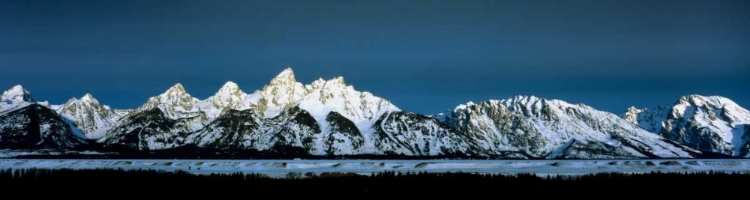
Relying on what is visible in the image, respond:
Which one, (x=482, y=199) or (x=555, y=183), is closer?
(x=482, y=199)

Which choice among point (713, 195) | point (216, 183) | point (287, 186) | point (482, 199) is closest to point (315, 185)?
point (287, 186)

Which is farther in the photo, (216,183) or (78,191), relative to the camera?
(216,183)

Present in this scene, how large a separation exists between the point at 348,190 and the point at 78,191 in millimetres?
Answer: 41753

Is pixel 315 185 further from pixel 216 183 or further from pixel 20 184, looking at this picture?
pixel 20 184

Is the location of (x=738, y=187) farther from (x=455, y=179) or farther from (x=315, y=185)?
(x=315, y=185)

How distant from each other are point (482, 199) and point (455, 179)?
38.8 meters

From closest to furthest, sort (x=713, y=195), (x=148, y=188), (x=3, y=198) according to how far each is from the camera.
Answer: (x=3, y=198)
(x=713, y=195)
(x=148, y=188)

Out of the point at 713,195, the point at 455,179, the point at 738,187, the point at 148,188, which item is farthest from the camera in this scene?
the point at 455,179

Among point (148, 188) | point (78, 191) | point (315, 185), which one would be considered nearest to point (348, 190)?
point (315, 185)

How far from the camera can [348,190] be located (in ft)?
394

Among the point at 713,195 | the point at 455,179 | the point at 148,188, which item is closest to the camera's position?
the point at 713,195

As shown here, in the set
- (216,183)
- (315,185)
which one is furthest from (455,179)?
(216,183)

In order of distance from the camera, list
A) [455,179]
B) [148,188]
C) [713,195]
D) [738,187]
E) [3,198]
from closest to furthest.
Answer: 1. [3,198]
2. [713,195]
3. [148,188]
4. [738,187]
5. [455,179]

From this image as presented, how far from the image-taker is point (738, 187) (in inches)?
5290
